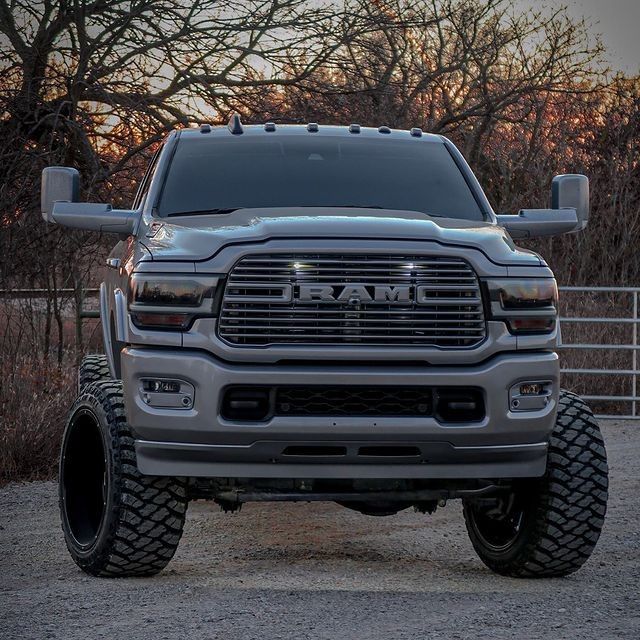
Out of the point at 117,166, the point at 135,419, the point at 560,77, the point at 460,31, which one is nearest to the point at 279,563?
the point at 135,419

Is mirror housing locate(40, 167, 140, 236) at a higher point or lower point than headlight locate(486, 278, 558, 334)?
higher

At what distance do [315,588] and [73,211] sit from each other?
7.52ft

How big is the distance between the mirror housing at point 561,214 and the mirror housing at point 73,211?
2.00 metres

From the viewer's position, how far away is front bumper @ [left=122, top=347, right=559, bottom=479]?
548 cm

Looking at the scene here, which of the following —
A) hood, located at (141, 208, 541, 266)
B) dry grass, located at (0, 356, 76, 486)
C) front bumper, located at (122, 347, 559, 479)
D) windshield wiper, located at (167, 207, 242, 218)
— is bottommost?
dry grass, located at (0, 356, 76, 486)

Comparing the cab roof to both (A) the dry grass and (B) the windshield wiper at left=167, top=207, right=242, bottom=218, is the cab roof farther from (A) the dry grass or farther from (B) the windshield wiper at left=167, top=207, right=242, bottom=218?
(A) the dry grass

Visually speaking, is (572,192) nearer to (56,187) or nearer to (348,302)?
(348,302)

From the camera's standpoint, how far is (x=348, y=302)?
5.57 m

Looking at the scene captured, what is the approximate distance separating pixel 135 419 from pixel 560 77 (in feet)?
54.7

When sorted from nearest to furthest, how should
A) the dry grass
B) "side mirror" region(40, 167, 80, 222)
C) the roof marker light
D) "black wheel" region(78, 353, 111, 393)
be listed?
"side mirror" region(40, 167, 80, 222), the roof marker light, "black wheel" region(78, 353, 111, 393), the dry grass

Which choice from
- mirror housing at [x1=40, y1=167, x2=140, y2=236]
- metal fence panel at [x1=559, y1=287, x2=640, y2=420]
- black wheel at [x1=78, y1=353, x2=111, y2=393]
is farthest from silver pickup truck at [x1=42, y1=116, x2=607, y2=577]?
metal fence panel at [x1=559, y1=287, x2=640, y2=420]

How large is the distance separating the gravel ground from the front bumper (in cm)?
57

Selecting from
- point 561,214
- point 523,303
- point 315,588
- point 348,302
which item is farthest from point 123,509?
point 561,214

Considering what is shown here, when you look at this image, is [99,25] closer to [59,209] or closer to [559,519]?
[59,209]
